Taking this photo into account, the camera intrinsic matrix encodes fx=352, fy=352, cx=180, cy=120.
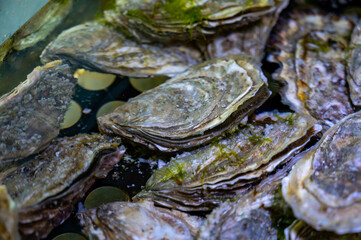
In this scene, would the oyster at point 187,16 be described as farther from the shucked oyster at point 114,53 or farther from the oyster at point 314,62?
the oyster at point 314,62

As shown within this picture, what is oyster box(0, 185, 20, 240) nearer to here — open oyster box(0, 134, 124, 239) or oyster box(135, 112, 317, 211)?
open oyster box(0, 134, 124, 239)

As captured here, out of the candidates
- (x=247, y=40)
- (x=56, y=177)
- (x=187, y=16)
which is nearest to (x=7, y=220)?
(x=56, y=177)

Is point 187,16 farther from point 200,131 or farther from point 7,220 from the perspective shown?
point 7,220

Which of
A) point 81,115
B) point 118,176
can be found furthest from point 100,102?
point 118,176

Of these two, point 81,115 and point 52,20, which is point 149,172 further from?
point 52,20

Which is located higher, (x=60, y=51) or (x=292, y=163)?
(x=60, y=51)

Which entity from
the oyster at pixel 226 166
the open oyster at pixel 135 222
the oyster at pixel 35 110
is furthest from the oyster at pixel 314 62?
the oyster at pixel 35 110

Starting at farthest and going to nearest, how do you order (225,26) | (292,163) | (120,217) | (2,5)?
(225,26) < (2,5) < (292,163) < (120,217)
